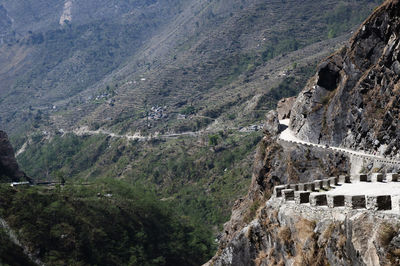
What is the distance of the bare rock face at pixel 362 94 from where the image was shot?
138 feet

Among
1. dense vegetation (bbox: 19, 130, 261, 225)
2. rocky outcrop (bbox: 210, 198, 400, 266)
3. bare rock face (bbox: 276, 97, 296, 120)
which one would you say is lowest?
dense vegetation (bbox: 19, 130, 261, 225)

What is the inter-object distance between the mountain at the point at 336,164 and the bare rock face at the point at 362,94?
0.13 metres

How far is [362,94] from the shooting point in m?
47.8

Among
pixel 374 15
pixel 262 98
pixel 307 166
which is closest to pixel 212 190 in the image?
pixel 262 98

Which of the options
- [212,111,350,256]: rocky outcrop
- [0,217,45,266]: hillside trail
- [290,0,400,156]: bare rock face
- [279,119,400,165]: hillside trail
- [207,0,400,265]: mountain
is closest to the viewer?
[207,0,400,265]: mountain

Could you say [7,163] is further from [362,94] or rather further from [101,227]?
[362,94]

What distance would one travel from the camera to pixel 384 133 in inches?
1638

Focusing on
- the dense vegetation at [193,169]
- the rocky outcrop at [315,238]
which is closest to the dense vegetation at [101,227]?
the dense vegetation at [193,169]

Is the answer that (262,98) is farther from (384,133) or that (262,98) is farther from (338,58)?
(384,133)

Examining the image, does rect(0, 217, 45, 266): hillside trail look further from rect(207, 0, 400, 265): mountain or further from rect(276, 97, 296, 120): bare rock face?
rect(276, 97, 296, 120): bare rock face

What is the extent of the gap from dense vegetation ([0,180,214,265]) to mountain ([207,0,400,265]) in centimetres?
2835

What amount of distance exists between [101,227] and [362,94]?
60547 millimetres

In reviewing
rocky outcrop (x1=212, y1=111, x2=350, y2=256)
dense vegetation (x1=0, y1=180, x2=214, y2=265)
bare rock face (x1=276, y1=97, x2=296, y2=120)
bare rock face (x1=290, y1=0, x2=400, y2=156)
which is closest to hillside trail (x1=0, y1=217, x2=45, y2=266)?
dense vegetation (x1=0, y1=180, x2=214, y2=265)

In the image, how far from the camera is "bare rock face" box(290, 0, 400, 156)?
4207 cm
